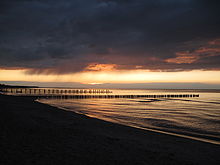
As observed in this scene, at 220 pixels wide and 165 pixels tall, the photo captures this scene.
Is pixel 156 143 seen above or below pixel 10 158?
below

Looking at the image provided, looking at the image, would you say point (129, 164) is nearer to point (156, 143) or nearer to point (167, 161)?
point (167, 161)

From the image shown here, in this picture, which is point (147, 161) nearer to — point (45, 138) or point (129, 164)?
point (129, 164)

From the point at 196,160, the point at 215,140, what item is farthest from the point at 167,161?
the point at 215,140

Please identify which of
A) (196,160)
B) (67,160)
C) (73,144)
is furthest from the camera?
(73,144)

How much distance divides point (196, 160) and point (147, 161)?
7.46 feet

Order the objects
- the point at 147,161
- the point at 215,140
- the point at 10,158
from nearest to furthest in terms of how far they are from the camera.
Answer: the point at 10,158
the point at 147,161
the point at 215,140

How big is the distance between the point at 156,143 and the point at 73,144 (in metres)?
4.50

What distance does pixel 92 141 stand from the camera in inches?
340

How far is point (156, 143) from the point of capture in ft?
30.1

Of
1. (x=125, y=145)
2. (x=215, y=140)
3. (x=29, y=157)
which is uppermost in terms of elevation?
(x=29, y=157)

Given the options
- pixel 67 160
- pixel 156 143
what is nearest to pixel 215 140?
pixel 156 143

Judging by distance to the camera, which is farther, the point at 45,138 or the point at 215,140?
the point at 215,140

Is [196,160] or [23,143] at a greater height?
[23,143]

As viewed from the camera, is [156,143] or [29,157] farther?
[156,143]
